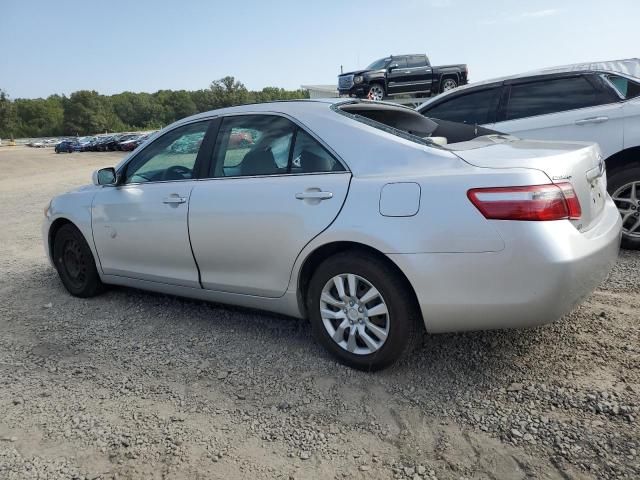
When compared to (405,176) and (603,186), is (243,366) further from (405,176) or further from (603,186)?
(603,186)

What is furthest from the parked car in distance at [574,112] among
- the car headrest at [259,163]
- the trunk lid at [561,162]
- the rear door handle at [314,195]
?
the rear door handle at [314,195]

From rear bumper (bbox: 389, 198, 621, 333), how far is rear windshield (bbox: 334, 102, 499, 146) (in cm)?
127

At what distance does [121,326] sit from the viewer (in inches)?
160

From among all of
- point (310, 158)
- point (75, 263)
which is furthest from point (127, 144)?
point (310, 158)

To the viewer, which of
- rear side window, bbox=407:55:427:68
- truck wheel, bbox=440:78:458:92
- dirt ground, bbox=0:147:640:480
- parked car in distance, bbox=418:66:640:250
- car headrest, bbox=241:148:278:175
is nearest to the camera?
dirt ground, bbox=0:147:640:480

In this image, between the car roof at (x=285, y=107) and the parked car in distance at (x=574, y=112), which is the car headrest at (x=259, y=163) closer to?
the car roof at (x=285, y=107)

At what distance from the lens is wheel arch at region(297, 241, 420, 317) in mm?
2840

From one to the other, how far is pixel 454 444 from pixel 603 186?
1918 millimetres

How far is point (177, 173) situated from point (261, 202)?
994mm

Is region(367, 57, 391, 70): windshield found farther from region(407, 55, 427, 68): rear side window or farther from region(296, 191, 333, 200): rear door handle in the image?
region(296, 191, 333, 200): rear door handle

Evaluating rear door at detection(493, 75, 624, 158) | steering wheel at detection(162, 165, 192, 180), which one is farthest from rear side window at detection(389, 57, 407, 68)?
steering wheel at detection(162, 165, 192, 180)

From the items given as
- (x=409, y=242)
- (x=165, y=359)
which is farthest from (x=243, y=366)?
(x=409, y=242)

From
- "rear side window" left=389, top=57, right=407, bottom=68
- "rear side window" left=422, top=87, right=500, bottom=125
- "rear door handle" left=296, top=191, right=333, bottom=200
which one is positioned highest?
"rear side window" left=389, top=57, right=407, bottom=68

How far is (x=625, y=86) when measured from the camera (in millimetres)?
4977
